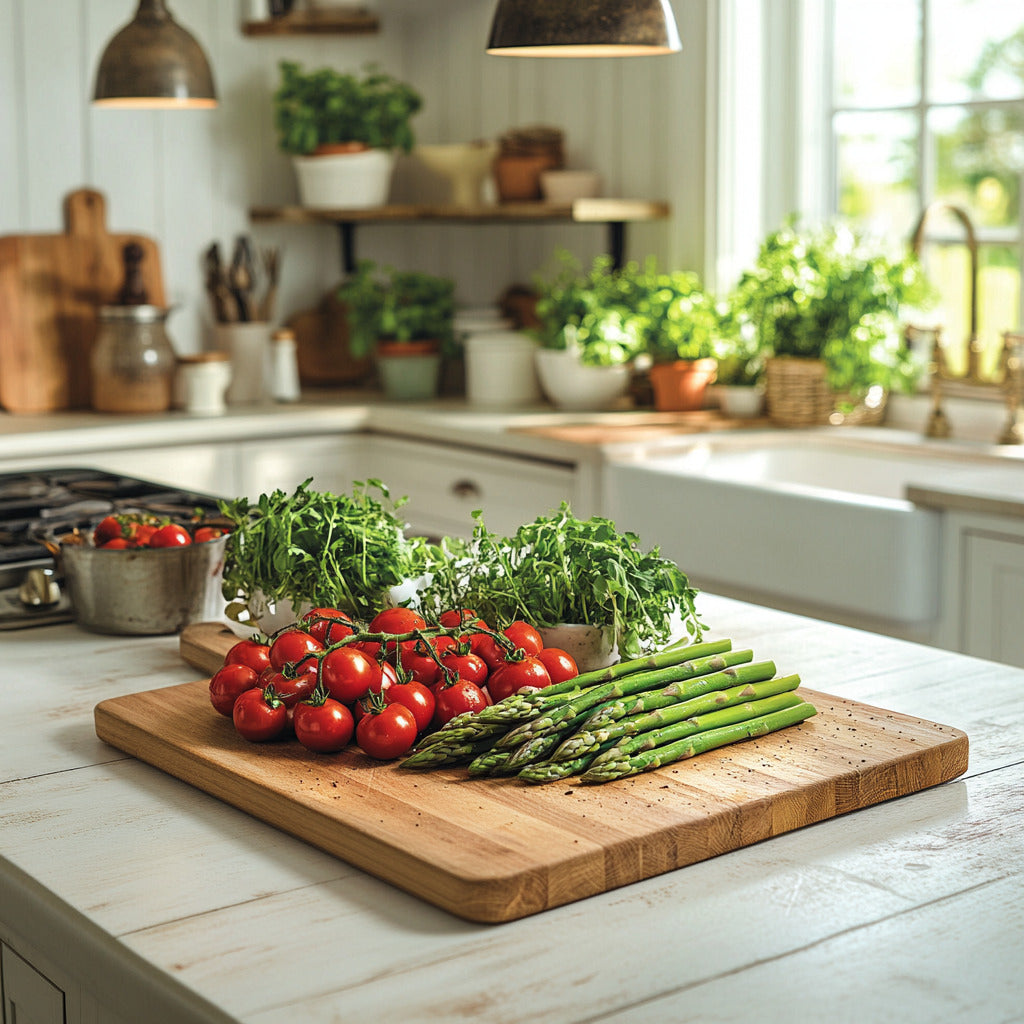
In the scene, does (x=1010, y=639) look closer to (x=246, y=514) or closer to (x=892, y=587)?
(x=892, y=587)

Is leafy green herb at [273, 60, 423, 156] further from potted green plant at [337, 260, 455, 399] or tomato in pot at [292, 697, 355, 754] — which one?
tomato in pot at [292, 697, 355, 754]

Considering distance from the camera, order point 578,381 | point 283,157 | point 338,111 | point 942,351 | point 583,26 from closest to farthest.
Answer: point 583,26 → point 942,351 → point 578,381 → point 338,111 → point 283,157

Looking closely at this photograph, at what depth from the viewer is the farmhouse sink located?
241cm

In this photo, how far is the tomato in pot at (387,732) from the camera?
117 cm

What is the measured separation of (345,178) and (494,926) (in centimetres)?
315

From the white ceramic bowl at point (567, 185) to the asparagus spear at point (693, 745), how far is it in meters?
2.61

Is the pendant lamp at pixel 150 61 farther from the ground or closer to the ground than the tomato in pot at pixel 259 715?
farther from the ground

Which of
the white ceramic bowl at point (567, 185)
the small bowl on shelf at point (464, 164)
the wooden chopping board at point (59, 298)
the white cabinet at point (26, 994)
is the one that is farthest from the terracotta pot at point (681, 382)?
the white cabinet at point (26, 994)

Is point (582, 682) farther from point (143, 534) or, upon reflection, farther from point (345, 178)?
point (345, 178)

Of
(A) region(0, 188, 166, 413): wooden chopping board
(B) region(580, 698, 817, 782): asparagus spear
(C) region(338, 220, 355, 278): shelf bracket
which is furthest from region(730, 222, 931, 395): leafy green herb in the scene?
(B) region(580, 698, 817, 782): asparagus spear

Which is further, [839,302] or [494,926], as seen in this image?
[839,302]

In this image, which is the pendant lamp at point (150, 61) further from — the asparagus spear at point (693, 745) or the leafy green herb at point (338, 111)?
the asparagus spear at point (693, 745)

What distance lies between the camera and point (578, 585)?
4.49ft

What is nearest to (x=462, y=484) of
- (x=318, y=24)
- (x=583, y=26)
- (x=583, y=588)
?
(x=318, y=24)
